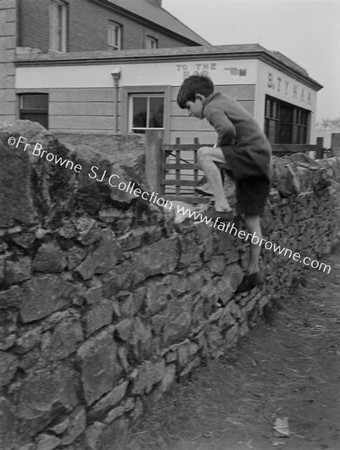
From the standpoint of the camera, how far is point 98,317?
3.24 metres

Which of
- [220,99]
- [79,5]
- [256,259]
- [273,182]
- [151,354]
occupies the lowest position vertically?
[151,354]

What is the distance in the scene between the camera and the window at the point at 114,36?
21.3 metres

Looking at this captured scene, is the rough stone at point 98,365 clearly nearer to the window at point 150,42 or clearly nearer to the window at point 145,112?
the window at point 145,112

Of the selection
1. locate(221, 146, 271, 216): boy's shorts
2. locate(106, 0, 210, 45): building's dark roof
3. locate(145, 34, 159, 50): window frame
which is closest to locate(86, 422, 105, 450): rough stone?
locate(221, 146, 271, 216): boy's shorts

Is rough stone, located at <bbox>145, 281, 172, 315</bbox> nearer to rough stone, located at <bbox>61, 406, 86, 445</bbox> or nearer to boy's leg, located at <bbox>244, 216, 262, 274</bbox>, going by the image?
rough stone, located at <bbox>61, 406, 86, 445</bbox>

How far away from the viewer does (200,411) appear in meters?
4.06

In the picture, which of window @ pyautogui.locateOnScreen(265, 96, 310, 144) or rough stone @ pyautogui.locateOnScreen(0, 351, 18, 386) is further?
window @ pyautogui.locateOnScreen(265, 96, 310, 144)

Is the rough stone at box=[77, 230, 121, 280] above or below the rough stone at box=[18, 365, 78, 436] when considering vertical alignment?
above

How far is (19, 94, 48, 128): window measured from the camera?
16797mm

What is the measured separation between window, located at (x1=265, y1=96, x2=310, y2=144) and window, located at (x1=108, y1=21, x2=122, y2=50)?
6.91 m

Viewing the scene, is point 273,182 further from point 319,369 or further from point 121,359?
point 121,359

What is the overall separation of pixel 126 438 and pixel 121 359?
1.47 feet

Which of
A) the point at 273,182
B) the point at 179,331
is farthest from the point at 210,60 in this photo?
the point at 179,331

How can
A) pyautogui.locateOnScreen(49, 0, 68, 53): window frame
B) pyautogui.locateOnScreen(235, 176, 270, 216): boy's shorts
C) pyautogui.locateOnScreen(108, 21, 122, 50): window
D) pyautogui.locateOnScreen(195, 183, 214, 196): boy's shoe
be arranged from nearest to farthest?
pyautogui.locateOnScreen(235, 176, 270, 216): boy's shorts < pyautogui.locateOnScreen(195, 183, 214, 196): boy's shoe < pyautogui.locateOnScreen(49, 0, 68, 53): window frame < pyautogui.locateOnScreen(108, 21, 122, 50): window
